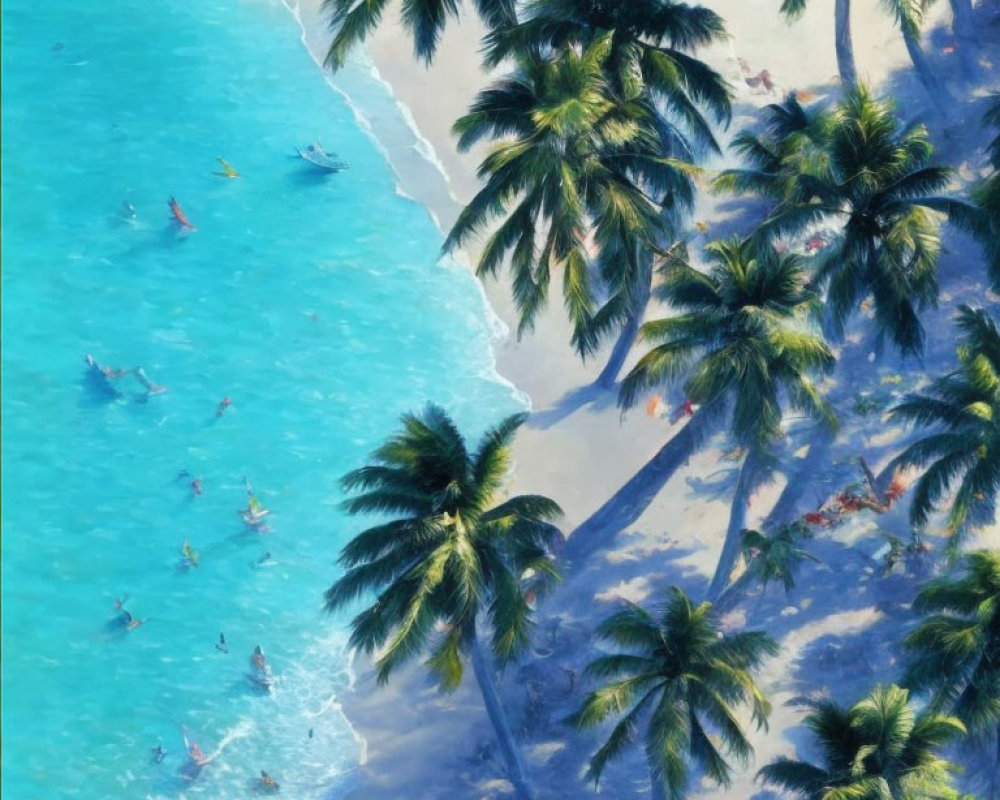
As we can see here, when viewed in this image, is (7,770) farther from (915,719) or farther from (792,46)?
(792,46)

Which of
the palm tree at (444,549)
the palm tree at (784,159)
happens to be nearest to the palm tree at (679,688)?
the palm tree at (444,549)

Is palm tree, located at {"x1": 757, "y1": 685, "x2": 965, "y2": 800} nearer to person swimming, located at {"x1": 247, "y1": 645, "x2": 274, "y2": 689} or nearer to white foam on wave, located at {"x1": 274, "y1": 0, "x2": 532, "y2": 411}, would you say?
person swimming, located at {"x1": 247, "y1": 645, "x2": 274, "y2": 689}

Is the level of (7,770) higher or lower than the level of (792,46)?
lower

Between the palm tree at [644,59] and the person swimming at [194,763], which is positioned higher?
the palm tree at [644,59]

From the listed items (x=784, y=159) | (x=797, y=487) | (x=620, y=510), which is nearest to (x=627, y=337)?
(x=620, y=510)

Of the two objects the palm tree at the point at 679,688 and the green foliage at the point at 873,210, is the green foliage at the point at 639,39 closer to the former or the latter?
the green foliage at the point at 873,210

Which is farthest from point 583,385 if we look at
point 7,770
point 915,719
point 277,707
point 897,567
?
point 7,770

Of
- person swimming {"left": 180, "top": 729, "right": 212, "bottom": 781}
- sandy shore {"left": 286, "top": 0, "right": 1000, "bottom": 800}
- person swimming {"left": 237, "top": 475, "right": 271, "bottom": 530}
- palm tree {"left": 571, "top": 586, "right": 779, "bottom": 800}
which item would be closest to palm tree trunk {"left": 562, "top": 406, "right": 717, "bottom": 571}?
sandy shore {"left": 286, "top": 0, "right": 1000, "bottom": 800}
